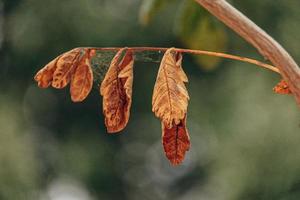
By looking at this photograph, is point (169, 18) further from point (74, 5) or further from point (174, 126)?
point (174, 126)

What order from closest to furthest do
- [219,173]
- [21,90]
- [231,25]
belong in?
1. [231,25]
2. [219,173]
3. [21,90]

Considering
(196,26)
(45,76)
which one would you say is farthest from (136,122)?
(45,76)

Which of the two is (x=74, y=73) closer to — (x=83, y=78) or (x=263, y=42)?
(x=83, y=78)

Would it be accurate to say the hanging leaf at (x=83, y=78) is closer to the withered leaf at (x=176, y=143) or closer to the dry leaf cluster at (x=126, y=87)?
the dry leaf cluster at (x=126, y=87)

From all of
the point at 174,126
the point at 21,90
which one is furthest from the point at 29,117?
the point at 174,126

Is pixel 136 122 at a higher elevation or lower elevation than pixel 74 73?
lower

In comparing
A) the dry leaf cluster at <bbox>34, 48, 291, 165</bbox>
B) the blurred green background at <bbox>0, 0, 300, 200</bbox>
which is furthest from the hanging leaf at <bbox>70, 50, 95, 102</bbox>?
the blurred green background at <bbox>0, 0, 300, 200</bbox>
